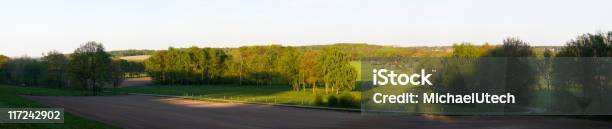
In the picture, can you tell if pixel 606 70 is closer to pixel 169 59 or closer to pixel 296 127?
pixel 296 127

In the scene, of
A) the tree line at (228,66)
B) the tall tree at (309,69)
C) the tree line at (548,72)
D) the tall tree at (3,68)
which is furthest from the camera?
the tall tree at (3,68)

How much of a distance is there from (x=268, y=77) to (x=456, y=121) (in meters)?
81.2

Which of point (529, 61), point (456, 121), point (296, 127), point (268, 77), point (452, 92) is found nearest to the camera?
point (296, 127)

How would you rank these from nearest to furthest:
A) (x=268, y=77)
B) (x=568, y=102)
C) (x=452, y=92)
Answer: (x=568, y=102) → (x=452, y=92) → (x=268, y=77)

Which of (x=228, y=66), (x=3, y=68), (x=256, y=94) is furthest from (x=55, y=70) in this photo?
(x=256, y=94)

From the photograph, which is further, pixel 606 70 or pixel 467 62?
pixel 467 62

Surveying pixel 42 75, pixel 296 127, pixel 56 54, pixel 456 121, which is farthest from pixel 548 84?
pixel 42 75

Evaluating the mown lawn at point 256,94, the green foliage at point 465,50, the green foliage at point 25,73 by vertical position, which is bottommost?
the mown lawn at point 256,94

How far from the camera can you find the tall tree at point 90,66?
3499 inches

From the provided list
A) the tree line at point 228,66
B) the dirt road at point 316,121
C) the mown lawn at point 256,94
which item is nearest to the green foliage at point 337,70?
the mown lawn at point 256,94

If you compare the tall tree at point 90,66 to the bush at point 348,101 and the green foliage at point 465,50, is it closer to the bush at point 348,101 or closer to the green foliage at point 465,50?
the bush at point 348,101

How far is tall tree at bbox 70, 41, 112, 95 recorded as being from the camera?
88875 millimetres

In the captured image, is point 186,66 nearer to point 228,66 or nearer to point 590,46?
point 228,66

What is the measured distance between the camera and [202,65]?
136 meters
